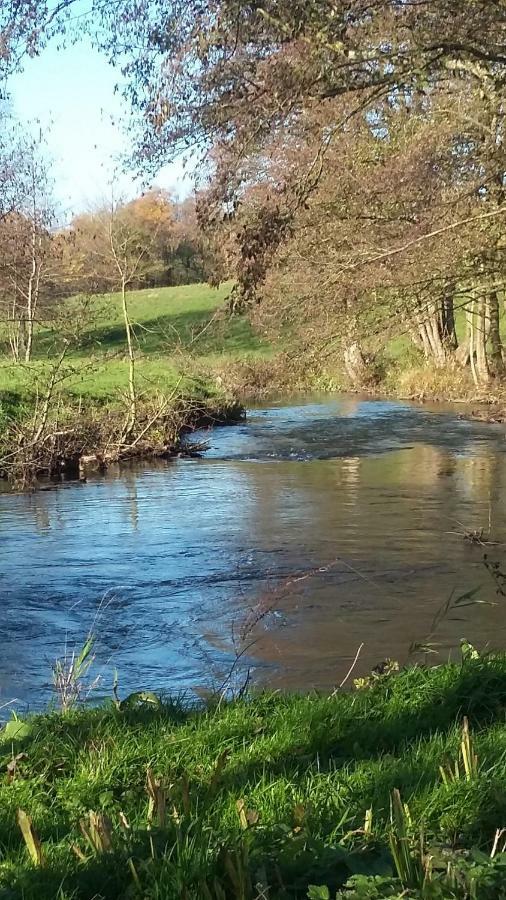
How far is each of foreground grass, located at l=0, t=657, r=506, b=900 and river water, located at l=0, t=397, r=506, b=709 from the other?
190cm

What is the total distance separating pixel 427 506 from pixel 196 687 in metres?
→ 8.19

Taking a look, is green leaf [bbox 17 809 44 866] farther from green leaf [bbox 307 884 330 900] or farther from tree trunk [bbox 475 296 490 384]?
tree trunk [bbox 475 296 490 384]

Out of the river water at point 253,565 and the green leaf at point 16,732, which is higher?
the green leaf at point 16,732

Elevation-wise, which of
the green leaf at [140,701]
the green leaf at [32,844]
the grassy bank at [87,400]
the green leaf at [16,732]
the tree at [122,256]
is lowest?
the green leaf at [140,701]

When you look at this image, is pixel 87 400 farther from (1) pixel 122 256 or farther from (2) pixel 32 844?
(2) pixel 32 844

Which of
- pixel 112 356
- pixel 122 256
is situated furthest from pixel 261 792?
pixel 122 256

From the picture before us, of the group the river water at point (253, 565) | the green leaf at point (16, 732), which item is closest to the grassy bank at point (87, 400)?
the river water at point (253, 565)

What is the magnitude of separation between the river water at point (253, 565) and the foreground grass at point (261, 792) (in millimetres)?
1901

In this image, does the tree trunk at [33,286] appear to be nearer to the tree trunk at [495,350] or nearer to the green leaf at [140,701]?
the tree trunk at [495,350]

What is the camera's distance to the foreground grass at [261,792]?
3.18m

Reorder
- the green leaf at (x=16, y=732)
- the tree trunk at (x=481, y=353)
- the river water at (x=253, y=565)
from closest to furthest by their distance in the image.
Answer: the green leaf at (x=16, y=732) < the river water at (x=253, y=565) < the tree trunk at (x=481, y=353)

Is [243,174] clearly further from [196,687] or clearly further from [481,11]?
[196,687]

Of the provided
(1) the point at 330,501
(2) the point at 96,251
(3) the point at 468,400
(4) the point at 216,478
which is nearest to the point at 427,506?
(1) the point at 330,501

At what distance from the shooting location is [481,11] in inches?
408
